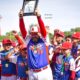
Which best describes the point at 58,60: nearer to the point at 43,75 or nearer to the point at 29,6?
the point at 43,75

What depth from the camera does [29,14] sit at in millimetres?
9055

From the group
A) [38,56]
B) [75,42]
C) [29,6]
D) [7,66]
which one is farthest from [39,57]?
[75,42]

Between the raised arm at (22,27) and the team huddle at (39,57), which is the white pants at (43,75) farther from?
the raised arm at (22,27)

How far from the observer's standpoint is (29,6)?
9148mm

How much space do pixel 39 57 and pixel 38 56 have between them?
0.03 metres

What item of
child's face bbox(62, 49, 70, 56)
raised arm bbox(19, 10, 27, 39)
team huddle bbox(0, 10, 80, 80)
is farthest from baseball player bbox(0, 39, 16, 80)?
child's face bbox(62, 49, 70, 56)

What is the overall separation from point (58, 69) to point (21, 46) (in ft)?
3.44

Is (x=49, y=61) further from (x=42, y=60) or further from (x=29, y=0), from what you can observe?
(x=29, y=0)

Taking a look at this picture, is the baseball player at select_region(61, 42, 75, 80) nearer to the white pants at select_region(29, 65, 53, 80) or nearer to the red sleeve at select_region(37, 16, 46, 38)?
the white pants at select_region(29, 65, 53, 80)

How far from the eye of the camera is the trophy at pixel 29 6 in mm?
9043

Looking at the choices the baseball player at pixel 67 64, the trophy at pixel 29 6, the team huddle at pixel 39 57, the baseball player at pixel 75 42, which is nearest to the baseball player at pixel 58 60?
the team huddle at pixel 39 57

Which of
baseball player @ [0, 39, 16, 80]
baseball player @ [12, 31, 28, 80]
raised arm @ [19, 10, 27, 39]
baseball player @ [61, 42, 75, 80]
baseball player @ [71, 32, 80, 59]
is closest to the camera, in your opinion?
raised arm @ [19, 10, 27, 39]

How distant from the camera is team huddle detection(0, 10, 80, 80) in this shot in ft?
29.5

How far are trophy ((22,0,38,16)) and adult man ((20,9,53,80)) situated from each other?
23 cm
